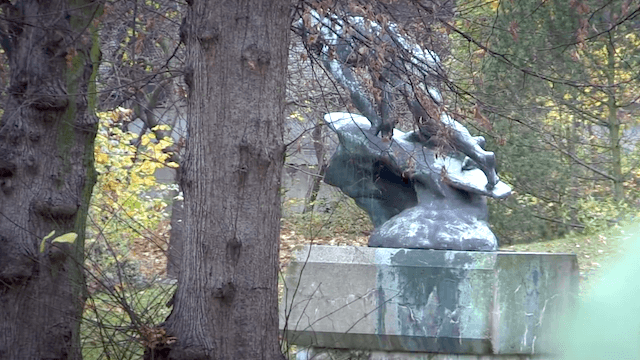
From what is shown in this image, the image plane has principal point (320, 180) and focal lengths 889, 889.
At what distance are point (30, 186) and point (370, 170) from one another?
2.84 meters

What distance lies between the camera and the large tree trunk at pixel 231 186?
3.96 metres

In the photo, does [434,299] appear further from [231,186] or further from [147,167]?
[147,167]

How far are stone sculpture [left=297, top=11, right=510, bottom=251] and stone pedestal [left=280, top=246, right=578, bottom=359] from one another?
335 millimetres

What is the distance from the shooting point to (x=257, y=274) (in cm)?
402

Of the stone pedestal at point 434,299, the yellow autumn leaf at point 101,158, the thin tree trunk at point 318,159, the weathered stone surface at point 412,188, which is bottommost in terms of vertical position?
the stone pedestal at point 434,299

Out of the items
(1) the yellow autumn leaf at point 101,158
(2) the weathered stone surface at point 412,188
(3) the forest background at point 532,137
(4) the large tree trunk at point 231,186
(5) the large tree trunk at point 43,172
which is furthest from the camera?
(3) the forest background at point 532,137

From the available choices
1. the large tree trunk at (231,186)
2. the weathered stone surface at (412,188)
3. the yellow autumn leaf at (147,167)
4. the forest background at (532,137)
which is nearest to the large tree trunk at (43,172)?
the large tree trunk at (231,186)

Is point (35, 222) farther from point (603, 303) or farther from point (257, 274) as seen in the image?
point (603, 303)

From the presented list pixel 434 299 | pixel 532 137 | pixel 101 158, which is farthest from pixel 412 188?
pixel 532 137

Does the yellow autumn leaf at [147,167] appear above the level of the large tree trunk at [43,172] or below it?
above

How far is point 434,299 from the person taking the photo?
20.1 ft

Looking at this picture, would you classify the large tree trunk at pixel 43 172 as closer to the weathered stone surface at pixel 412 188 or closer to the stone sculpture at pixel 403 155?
the stone sculpture at pixel 403 155

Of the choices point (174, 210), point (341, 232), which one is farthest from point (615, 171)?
point (174, 210)

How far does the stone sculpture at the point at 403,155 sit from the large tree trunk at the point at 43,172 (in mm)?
1528
